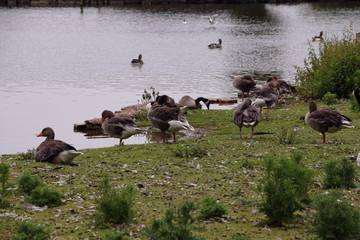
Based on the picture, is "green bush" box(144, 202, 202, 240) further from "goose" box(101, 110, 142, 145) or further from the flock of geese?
"goose" box(101, 110, 142, 145)

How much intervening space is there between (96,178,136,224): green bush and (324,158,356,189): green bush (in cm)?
464

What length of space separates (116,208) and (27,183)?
298 centimetres

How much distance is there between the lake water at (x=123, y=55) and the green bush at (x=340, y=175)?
1322cm

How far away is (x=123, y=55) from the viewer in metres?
63.3

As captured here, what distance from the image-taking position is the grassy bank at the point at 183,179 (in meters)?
10.9

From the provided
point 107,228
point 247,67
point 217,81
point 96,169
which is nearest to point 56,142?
point 96,169

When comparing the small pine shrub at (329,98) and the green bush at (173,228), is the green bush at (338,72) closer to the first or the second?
the small pine shrub at (329,98)

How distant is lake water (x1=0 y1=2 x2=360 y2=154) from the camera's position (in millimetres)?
34594

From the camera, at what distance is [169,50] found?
67625mm

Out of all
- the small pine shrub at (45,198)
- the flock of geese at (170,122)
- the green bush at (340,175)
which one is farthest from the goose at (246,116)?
the small pine shrub at (45,198)

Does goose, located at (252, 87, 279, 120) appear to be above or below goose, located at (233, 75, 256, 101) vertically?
above

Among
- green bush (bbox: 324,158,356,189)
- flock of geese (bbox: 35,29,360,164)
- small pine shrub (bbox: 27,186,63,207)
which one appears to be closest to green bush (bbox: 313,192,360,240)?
green bush (bbox: 324,158,356,189)

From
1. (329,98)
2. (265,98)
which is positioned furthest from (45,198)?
(329,98)

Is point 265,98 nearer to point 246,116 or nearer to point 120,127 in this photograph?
point 246,116
